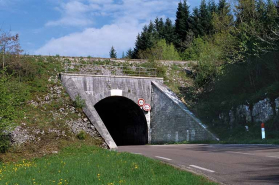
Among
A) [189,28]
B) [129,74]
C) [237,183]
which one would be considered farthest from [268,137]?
[189,28]

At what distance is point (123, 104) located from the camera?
3095 centimetres

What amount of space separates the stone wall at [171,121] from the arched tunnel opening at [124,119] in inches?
61.3

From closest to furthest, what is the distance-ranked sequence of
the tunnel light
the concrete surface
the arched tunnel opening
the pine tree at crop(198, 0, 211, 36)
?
the concrete surface, the tunnel light, the arched tunnel opening, the pine tree at crop(198, 0, 211, 36)

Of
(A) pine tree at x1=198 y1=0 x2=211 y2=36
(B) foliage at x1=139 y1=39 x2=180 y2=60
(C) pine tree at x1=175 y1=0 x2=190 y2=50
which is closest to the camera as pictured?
(B) foliage at x1=139 y1=39 x2=180 y2=60

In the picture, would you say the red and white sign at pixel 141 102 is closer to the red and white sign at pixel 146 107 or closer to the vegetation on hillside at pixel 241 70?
the red and white sign at pixel 146 107

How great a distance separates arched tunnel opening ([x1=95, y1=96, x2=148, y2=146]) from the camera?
2988cm

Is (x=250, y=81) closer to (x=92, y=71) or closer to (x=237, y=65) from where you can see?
(x=237, y=65)

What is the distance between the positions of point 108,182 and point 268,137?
521 inches

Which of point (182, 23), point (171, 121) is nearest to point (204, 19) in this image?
point (182, 23)

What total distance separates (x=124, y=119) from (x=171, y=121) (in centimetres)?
891

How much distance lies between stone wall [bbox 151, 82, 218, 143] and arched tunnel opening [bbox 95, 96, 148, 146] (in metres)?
1.56

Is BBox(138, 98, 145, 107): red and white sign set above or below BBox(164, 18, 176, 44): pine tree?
below

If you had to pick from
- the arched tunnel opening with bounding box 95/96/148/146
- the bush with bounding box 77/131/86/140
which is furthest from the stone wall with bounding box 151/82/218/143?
the bush with bounding box 77/131/86/140

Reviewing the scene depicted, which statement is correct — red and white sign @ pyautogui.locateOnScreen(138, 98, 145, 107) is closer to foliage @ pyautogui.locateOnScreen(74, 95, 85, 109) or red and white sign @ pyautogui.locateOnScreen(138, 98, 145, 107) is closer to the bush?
foliage @ pyautogui.locateOnScreen(74, 95, 85, 109)
